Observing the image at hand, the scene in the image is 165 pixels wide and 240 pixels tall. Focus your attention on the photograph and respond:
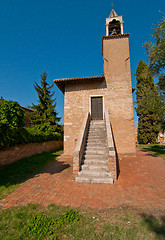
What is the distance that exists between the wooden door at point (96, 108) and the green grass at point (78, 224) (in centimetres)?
721

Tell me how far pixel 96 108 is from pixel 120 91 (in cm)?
227

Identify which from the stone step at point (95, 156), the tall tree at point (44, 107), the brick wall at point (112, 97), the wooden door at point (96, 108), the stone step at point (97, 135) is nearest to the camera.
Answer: the stone step at point (95, 156)

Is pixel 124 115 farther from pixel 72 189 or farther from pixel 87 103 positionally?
pixel 72 189

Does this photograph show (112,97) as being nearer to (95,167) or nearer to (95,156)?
(95,156)

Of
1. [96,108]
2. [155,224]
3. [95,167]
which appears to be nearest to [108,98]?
[96,108]

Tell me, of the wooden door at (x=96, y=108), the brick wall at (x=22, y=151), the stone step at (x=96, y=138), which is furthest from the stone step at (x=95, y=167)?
the wooden door at (x=96, y=108)

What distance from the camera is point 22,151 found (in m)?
8.00

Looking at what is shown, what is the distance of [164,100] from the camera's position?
316 inches

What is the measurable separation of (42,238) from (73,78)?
8914 millimetres

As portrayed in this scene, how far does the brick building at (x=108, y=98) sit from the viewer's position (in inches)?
352

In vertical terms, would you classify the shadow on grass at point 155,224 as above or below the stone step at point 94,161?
below

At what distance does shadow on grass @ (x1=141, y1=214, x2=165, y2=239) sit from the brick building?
6.25m

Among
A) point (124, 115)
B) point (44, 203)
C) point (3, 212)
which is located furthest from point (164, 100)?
point (3, 212)

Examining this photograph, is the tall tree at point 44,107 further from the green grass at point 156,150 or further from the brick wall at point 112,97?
the green grass at point 156,150
